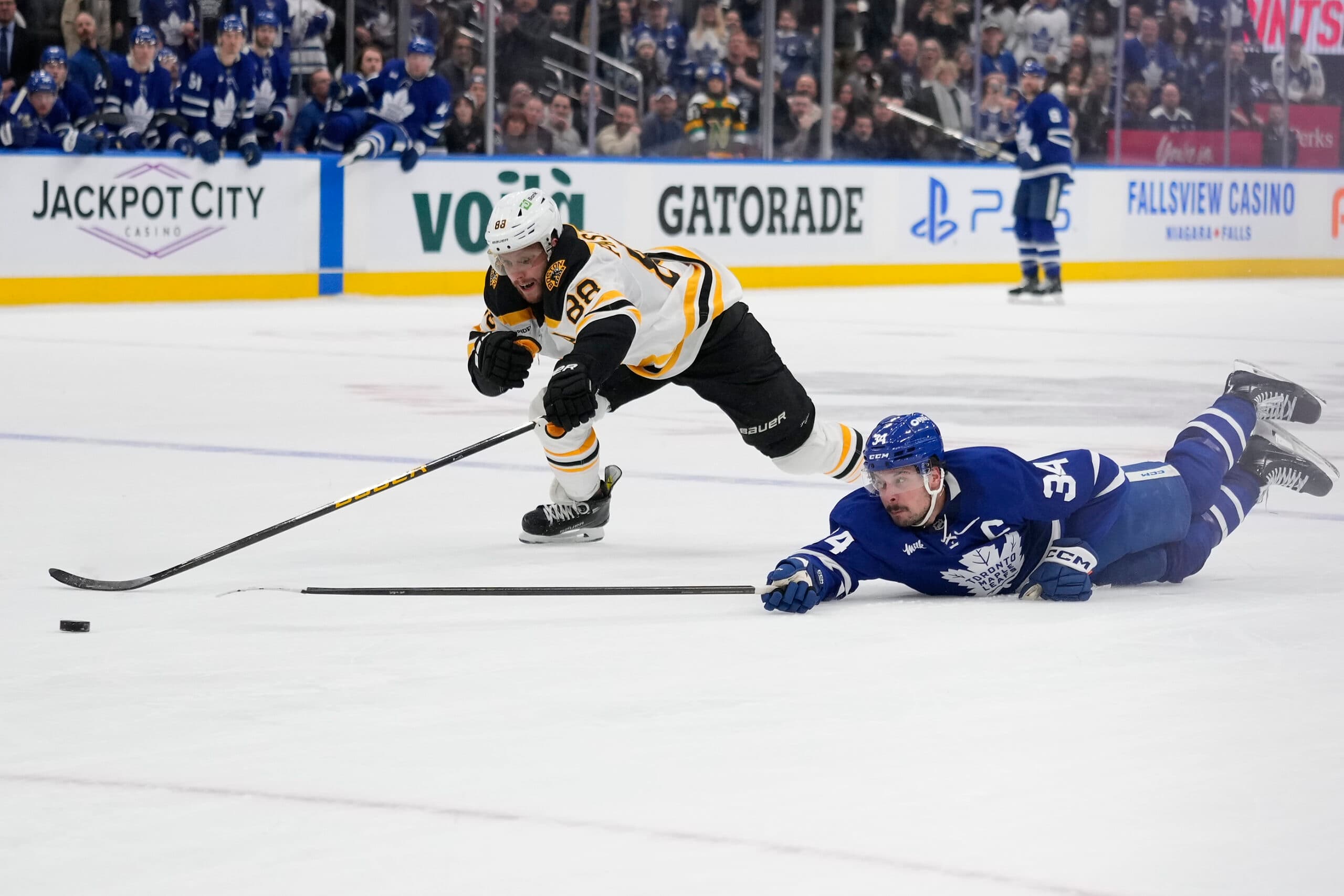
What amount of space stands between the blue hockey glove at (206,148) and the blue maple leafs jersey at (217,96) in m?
0.20

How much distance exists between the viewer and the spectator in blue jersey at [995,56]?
17641 mm

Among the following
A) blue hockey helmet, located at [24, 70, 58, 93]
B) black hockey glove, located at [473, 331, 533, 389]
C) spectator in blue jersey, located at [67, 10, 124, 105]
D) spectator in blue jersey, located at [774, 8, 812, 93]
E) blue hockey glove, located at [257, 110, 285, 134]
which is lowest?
black hockey glove, located at [473, 331, 533, 389]

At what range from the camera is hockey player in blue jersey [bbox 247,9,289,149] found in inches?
544

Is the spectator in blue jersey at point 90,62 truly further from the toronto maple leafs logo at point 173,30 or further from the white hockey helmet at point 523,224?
the white hockey helmet at point 523,224

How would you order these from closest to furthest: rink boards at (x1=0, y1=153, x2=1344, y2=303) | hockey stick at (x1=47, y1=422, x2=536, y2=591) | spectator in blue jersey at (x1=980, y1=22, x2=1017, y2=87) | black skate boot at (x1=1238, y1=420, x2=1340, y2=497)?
hockey stick at (x1=47, y1=422, x2=536, y2=591), black skate boot at (x1=1238, y1=420, x2=1340, y2=497), rink boards at (x1=0, y1=153, x2=1344, y2=303), spectator in blue jersey at (x1=980, y1=22, x2=1017, y2=87)

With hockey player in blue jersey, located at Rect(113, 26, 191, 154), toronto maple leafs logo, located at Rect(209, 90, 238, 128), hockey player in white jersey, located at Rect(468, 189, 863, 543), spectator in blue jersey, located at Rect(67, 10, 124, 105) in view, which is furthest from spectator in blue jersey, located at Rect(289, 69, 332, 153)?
hockey player in white jersey, located at Rect(468, 189, 863, 543)

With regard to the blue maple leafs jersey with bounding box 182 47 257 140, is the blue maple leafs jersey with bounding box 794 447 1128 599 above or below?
below

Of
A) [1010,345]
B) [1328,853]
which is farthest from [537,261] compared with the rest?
[1010,345]

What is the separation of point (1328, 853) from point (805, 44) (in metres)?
14.9

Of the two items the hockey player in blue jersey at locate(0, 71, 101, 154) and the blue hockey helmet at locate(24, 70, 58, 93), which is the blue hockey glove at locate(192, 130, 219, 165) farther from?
the blue hockey helmet at locate(24, 70, 58, 93)

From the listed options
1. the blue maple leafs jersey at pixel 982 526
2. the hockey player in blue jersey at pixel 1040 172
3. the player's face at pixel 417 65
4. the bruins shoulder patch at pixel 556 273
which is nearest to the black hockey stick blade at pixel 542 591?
the blue maple leafs jersey at pixel 982 526

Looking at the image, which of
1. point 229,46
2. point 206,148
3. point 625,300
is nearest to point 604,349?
point 625,300

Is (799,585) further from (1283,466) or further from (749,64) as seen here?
(749,64)

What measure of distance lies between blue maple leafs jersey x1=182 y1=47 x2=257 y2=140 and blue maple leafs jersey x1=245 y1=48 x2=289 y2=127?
0.21 ft
